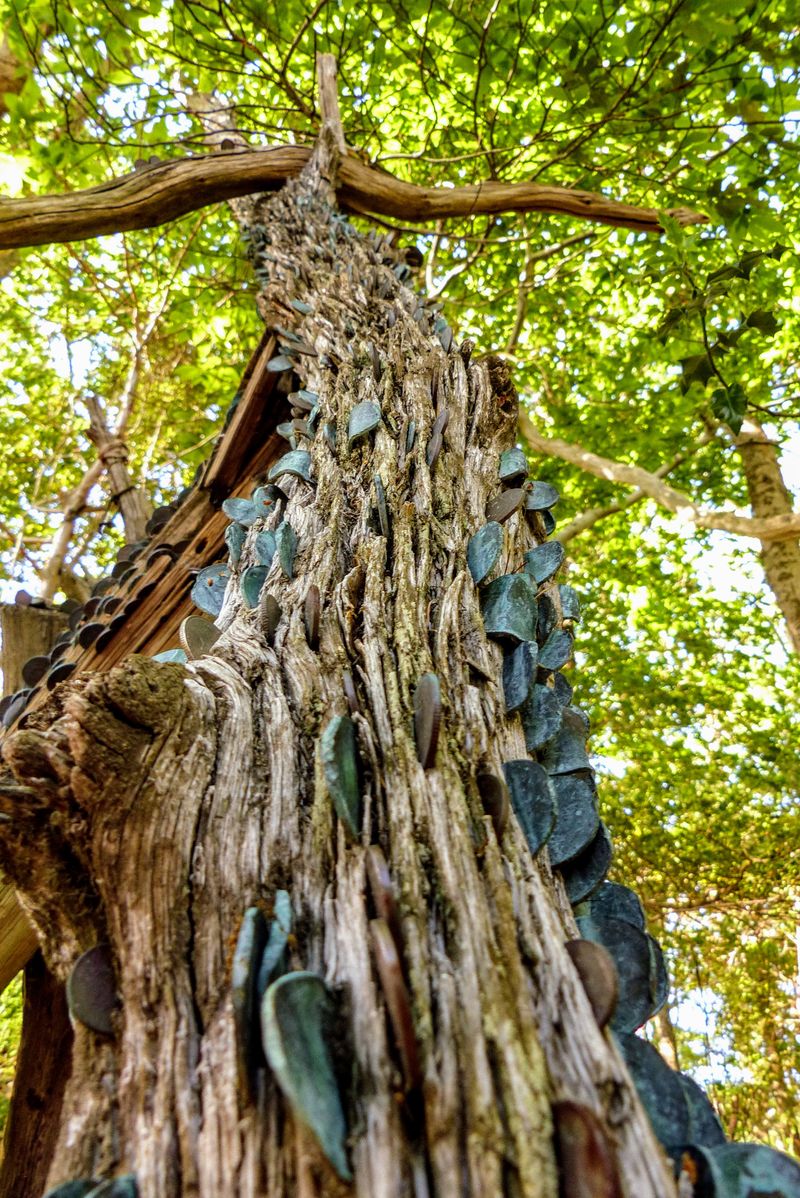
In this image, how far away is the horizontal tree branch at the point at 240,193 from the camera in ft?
7.80

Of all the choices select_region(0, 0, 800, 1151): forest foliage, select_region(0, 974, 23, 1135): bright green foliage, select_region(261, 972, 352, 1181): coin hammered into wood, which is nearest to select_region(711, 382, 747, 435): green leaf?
select_region(0, 0, 800, 1151): forest foliage

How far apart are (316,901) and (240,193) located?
295cm

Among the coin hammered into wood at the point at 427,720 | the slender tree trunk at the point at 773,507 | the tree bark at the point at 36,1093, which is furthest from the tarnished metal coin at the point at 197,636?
the slender tree trunk at the point at 773,507

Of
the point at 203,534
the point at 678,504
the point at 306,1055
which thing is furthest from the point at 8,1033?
the point at 306,1055

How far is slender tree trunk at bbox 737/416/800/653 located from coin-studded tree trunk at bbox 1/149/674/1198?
4297 mm

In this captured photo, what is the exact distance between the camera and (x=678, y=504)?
150 inches

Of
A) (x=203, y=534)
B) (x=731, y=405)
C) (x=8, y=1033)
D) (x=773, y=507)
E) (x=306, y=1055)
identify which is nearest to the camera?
(x=306, y=1055)

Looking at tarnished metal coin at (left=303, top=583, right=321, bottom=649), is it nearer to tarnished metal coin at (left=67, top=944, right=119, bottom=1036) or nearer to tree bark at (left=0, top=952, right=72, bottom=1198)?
tarnished metal coin at (left=67, top=944, right=119, bottom=1036)

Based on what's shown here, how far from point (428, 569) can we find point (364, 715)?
1.13 ft

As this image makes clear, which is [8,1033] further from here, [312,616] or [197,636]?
[312,616]

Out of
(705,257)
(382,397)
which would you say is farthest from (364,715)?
(705,257)

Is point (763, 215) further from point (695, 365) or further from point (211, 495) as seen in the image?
point (211, 495)

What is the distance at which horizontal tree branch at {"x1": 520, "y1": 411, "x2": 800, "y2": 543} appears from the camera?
3242 mm

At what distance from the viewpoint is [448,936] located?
0.60m
